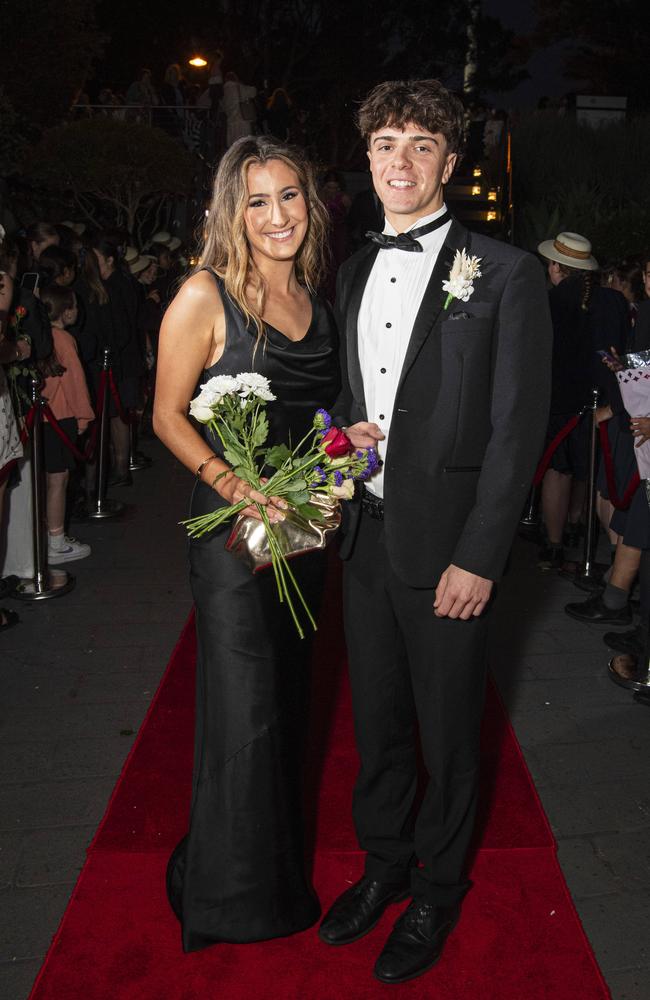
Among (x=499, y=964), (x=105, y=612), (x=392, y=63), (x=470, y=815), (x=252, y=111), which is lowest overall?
(x=105, y=612)

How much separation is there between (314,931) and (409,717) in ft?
2.38

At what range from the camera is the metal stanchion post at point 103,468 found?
776cm

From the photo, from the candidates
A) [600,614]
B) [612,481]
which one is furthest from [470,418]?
[600,614]

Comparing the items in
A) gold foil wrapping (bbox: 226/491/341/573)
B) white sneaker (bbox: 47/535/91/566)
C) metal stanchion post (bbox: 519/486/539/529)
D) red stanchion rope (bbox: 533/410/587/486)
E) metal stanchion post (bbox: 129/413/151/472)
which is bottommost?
metal stanchion post (bbox: 129/413/151/472)

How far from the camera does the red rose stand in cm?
259

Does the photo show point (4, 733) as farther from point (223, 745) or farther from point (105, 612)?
point (223, 745)

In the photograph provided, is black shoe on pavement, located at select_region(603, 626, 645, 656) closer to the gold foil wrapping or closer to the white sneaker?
the gold foil wrapping

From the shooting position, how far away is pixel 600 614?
18.5ft

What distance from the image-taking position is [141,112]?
18.5 meters

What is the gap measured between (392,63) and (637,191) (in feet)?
95.2

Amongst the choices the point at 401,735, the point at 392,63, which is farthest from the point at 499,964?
the point at 392,63

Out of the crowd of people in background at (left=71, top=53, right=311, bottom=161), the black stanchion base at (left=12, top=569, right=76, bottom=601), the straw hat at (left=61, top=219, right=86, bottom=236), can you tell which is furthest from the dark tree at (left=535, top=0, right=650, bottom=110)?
the black stanchion base at (left=12, top=569, right=76, bottom=601)

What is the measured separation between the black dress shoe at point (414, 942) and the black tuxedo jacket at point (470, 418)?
101 centimetres

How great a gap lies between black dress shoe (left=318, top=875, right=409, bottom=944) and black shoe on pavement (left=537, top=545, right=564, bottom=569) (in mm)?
3905
